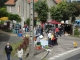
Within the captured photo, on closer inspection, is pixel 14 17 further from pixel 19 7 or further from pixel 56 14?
pixel 19 7

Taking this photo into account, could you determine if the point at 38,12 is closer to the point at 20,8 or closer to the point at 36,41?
the point at 20,8

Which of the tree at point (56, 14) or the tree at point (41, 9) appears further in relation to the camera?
the tree at point (41, 9)

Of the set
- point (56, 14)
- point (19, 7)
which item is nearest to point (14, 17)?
point (56, 14)

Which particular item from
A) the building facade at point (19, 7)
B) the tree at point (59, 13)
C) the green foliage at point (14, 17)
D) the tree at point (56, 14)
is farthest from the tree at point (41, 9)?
the green foliage at point (14, 17)

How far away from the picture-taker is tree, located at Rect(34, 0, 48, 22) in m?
70.4

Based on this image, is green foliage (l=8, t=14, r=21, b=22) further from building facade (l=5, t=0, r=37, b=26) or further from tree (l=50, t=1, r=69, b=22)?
tree (l=50, t=1, r=69, b=22)

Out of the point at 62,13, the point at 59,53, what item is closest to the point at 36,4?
the point at 62,13

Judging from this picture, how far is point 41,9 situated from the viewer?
70688mm

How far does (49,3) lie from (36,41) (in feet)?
151

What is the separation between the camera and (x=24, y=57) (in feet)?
85.6

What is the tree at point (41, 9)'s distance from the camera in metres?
70.4

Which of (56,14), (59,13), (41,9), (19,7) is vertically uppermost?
(19,7)

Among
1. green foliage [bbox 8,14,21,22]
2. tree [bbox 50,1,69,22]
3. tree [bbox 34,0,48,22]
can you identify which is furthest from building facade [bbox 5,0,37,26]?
green foliage [bbox 8,14,21,22]

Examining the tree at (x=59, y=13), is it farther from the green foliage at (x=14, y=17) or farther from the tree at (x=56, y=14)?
the green foliage at (x=14, y=17)
